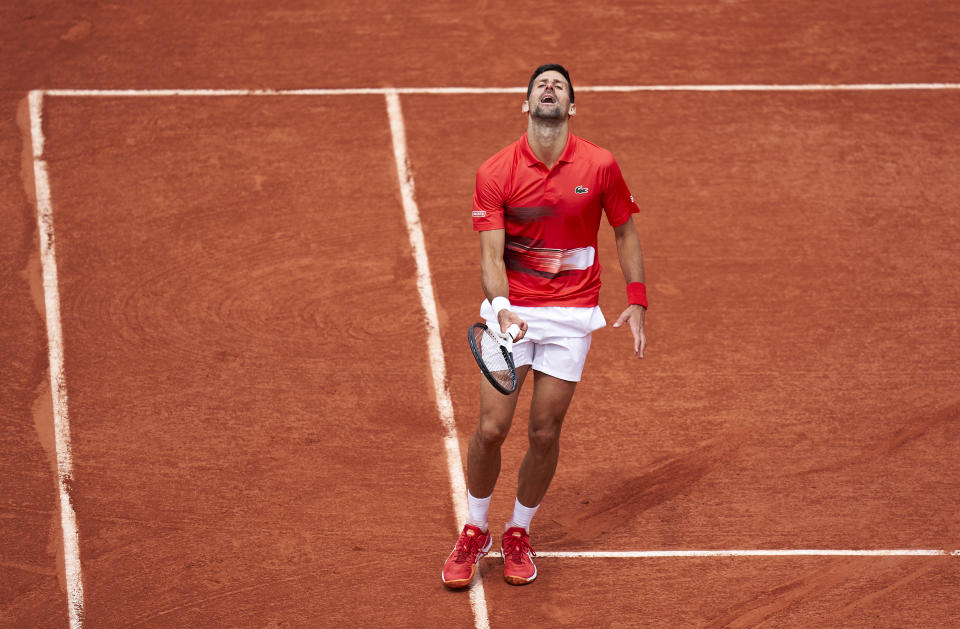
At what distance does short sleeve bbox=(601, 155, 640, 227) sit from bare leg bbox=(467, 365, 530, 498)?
0.84 meters

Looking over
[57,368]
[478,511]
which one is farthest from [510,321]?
[57,368]

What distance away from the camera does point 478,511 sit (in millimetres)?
6086

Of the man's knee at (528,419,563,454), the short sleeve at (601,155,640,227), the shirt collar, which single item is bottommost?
the man's knee at (528,419,563,454)

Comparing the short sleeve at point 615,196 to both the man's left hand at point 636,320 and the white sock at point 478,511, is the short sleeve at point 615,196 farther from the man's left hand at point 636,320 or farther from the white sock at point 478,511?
the white sock at point 478,511

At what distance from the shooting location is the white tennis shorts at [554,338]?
566cm

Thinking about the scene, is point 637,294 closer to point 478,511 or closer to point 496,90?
point 478,511

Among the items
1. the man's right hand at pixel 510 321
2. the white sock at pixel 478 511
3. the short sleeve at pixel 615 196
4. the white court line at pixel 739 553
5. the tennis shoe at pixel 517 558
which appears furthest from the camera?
the white court line at pixel 739 553

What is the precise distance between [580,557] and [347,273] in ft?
9.77

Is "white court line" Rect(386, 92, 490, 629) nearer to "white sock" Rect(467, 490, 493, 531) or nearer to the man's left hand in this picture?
"white sock" Rect(467, 490, 493, 531)

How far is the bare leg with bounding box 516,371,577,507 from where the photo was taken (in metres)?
5.71

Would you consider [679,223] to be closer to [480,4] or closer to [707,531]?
[707,531]

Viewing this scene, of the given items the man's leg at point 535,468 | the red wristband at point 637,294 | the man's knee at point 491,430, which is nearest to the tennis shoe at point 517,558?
the man's leg at point 535,468

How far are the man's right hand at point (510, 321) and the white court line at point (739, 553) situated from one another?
1640 mm

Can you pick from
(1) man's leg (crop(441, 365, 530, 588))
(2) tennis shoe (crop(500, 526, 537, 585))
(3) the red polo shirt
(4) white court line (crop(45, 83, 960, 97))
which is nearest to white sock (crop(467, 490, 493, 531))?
(1) man's leg (crop(441, 365, 530, 588))
